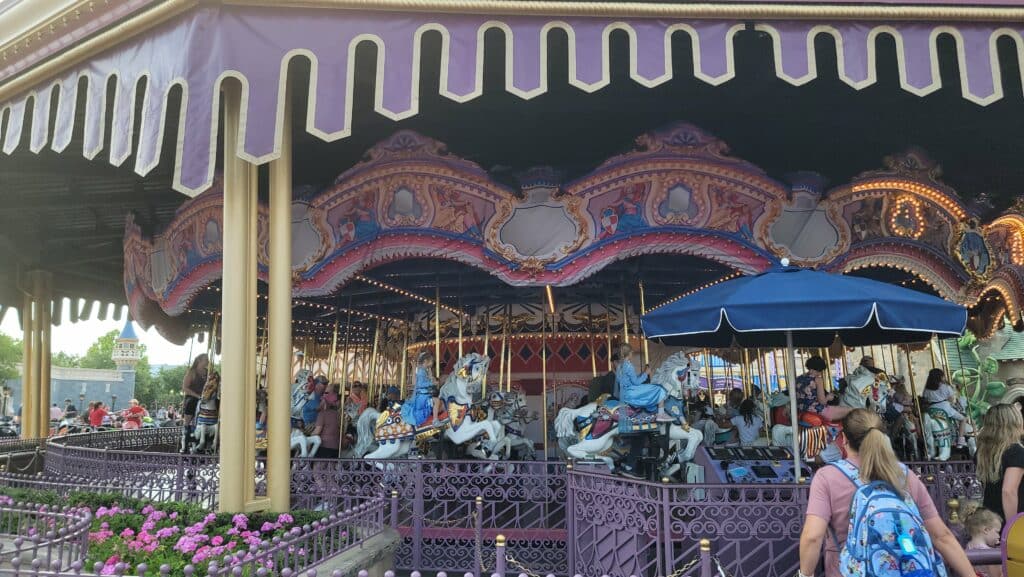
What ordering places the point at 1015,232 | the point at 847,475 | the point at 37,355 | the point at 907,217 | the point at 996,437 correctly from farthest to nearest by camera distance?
the point at 37,355 < the point at 1015,232 < the point at 907,217 < the point at 996,437 < the point at 847,475

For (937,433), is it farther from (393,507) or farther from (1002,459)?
(393,507)

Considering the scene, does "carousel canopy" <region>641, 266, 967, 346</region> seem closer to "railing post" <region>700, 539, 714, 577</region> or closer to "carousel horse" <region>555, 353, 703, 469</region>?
"railing post" <region>700, 539, 714, 577</region>

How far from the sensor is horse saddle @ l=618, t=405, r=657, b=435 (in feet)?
26.8

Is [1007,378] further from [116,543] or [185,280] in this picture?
[116,543]

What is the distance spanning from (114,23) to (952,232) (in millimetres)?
9685

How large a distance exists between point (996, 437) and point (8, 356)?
65.0m

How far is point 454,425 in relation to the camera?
9508 millimetres

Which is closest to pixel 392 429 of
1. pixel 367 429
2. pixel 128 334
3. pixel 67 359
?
pixel 367 429

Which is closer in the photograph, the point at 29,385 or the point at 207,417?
the point at 207,417

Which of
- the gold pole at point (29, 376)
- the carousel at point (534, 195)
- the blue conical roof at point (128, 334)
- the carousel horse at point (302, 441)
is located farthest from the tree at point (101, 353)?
the carousel horse at point (302, 441)

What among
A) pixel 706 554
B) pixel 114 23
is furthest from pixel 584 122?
pixel 706 554

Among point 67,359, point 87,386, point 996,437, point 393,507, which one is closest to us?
point 996,437

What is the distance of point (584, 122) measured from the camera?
999 centimetres

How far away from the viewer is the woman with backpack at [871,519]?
3104 millimetres
